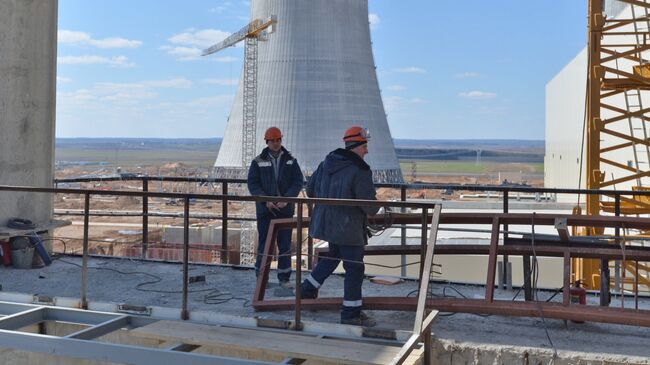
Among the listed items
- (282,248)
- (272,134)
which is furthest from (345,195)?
(282,248)

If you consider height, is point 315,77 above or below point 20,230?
above

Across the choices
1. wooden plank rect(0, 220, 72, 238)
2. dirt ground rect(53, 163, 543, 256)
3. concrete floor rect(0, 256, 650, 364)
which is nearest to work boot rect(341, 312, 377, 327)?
concrete floor rect(0, 256, 650, 364)

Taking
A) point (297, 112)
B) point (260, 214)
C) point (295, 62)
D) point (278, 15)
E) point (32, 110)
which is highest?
point (278, 15)

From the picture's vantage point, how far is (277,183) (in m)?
6.39

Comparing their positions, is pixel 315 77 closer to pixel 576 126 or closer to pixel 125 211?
pixel 576 126

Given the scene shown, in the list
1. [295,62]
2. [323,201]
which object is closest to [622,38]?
[295,62]

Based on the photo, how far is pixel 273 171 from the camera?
6383 mm

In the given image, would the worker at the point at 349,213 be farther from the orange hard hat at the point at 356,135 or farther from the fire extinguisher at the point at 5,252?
the fire extinguisher at the point at 5,252

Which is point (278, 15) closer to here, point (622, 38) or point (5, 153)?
point (622, 38)

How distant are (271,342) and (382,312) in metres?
1.29

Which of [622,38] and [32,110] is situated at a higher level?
[622,38]

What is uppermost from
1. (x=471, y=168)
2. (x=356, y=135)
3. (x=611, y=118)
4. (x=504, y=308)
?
(x=471, y=168)

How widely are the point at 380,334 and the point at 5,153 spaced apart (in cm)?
492

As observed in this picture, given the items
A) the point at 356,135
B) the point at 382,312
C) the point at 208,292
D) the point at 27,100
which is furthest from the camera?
the point at 27,100
